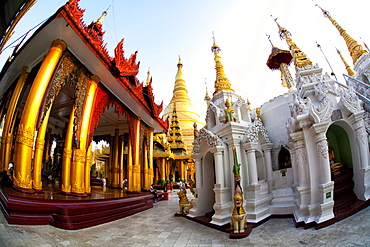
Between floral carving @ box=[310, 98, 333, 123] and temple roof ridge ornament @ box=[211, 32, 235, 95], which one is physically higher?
temple roof ridge ornament @ box=[211, 32, 235, 95]

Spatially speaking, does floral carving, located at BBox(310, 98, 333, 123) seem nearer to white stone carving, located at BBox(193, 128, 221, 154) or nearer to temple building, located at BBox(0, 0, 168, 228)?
white stone carving, located at BBox(193, 128, 221, 154)

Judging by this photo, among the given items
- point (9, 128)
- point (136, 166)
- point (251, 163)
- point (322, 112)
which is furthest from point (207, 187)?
point (9, 128)

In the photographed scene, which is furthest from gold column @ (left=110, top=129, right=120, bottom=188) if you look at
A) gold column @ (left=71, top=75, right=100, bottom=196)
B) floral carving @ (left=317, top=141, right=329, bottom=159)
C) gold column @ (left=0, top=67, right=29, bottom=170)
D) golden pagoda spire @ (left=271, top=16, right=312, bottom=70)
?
floral carving @ (left=317, top=141, right=329, bottom=159)

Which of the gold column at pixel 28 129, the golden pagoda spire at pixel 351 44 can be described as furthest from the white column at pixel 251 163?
the golden pagoda spire at pixel 351 44

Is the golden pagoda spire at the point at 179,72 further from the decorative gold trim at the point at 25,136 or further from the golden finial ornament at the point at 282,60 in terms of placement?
the decorative gold trim at the point at 25,136

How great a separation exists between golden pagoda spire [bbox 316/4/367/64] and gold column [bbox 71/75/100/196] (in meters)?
12.9

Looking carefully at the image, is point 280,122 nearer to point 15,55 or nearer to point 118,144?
point 15,55

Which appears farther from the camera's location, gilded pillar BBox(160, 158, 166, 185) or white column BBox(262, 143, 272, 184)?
gilded pillar BBox(160, 158, 166, 185)

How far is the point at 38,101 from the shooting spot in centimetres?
559

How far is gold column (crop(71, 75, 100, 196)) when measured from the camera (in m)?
6.83

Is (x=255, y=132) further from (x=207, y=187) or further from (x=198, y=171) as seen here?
(x=207, y=187)

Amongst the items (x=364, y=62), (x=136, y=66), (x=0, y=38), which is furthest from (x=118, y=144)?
(x=364, y=62)

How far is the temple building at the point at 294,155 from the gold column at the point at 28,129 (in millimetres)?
5138

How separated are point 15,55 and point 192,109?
25.4m
